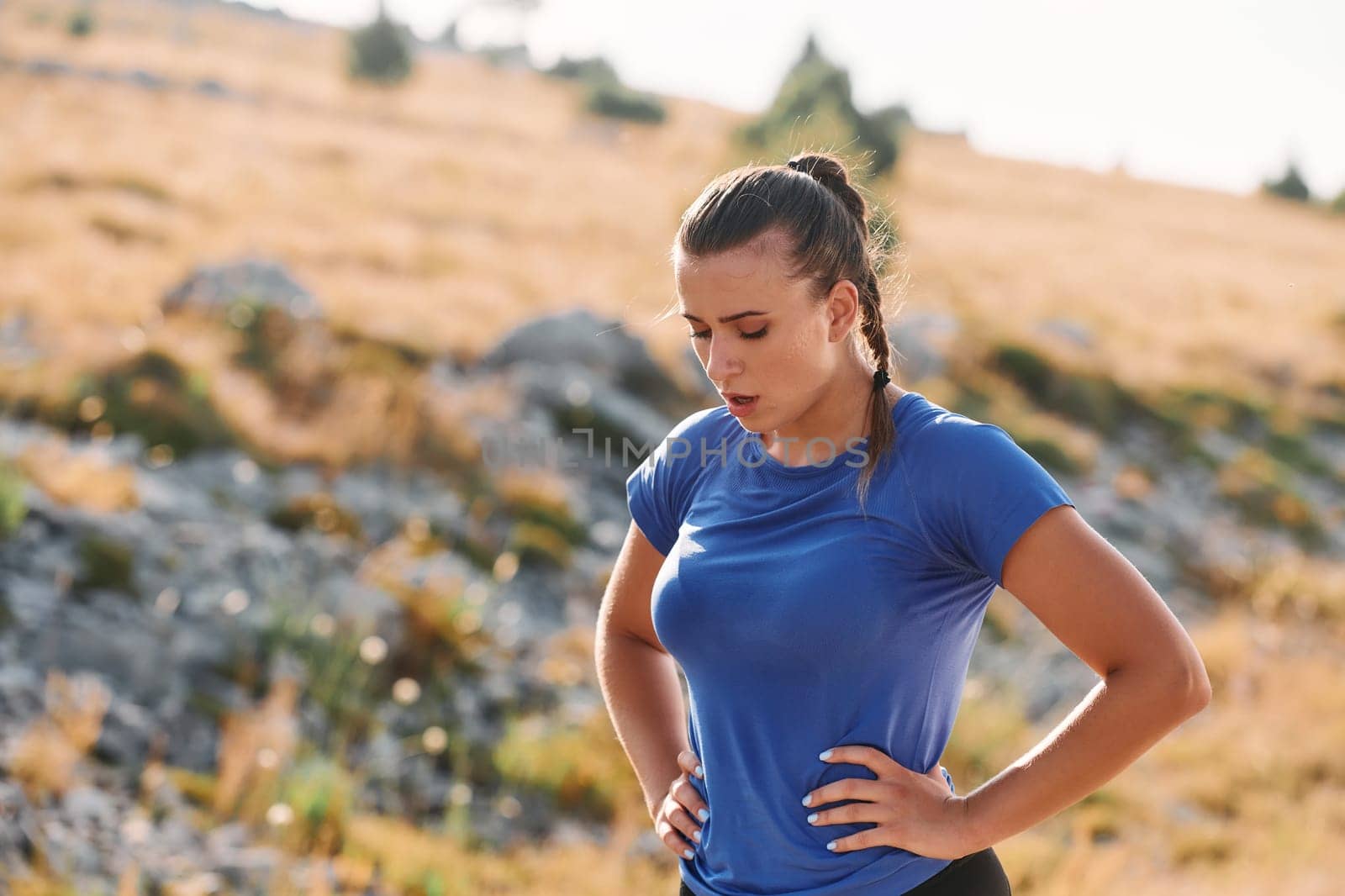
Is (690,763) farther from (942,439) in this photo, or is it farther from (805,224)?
(805,224)

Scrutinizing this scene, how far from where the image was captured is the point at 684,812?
6.83 feet

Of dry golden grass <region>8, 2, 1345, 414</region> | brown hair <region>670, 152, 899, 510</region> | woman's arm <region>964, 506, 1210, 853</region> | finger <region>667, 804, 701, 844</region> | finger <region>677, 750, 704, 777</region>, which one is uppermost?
brown hair <region>670, 152, 899, 510</region>

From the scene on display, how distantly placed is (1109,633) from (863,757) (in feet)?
1.37

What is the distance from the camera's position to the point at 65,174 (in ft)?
45.6

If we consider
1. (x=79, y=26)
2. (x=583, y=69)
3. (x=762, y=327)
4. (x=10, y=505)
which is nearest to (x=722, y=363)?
(x=762, y=327)

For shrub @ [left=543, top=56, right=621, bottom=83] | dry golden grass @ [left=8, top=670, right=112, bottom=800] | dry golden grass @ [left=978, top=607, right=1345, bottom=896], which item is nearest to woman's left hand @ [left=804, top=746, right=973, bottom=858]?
dry golden grass @ [left=978, top=607, right=1345, bottom=896]

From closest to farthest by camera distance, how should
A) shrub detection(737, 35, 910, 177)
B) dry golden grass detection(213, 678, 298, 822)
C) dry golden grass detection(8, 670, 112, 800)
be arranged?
1. dry golden grass detection(8, 670, 112, 800)
2. dry golden grass detection(213, 678, 298, 822)
3. shrub detection(737, 35, 910, 177)

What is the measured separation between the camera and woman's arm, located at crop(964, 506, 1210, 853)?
5.35 feet

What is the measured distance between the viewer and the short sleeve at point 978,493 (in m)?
1.63

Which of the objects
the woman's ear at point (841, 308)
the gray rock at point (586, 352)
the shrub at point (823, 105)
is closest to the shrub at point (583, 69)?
the shrub at point (823, 105)

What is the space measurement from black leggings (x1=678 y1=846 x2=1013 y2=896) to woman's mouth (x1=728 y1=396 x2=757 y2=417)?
0.81 m

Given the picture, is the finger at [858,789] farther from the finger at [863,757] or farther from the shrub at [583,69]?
the shrub at [583,69]

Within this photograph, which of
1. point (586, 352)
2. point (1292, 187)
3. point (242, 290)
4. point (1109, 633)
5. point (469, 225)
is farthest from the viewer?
point (1292, 187)

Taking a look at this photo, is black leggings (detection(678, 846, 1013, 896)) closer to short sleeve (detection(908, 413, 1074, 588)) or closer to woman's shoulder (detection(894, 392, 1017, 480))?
short sleeve (detection(908, 413, 1074, 588))
